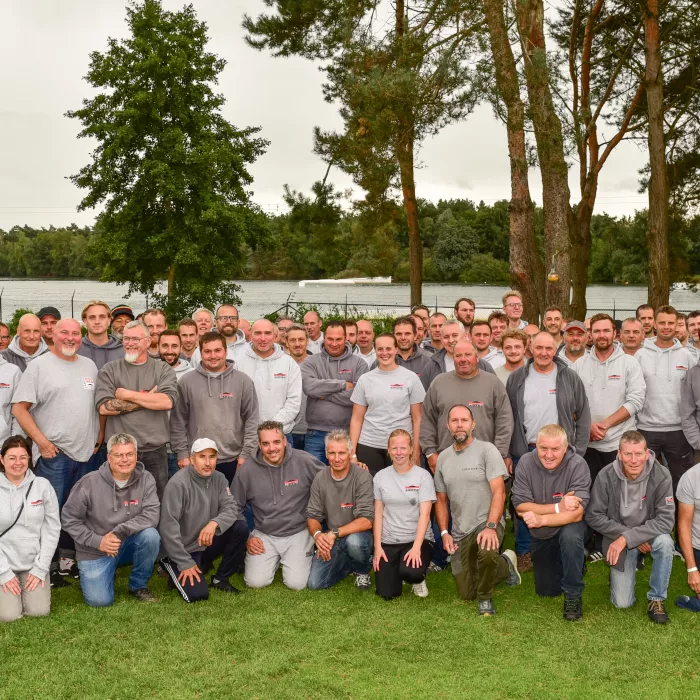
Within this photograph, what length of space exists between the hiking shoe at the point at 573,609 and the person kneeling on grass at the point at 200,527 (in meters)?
2.40

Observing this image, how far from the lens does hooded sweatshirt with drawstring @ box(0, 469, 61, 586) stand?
5.43 m

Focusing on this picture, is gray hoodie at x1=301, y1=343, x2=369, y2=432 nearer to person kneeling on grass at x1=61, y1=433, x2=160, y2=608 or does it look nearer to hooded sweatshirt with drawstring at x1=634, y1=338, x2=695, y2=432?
person kneeling on grass at x1=61, y1=433, x2=160, y2=608

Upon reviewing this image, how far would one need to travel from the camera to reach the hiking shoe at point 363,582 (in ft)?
19.7

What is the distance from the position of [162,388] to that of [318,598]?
6.44ft

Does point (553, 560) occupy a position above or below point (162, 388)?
below

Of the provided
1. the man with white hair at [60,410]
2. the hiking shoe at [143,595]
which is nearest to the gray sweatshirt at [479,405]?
the hiking shoe at [143,595]

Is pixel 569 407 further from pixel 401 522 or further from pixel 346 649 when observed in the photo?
pixel 346 649

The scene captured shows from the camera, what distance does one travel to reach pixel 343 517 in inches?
239

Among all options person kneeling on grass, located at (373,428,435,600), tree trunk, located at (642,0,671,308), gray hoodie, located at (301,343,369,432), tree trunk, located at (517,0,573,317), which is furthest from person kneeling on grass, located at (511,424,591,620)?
tree trunk, located at (642,0,671,308)

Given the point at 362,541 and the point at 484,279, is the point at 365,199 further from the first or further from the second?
the point at 484,279

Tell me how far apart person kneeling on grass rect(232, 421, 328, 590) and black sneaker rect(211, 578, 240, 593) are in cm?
15

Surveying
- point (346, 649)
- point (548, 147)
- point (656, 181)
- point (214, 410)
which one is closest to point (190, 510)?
point (214, 410)

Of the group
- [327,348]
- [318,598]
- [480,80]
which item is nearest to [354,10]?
[480,80]

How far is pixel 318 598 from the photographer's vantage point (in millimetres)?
5840
